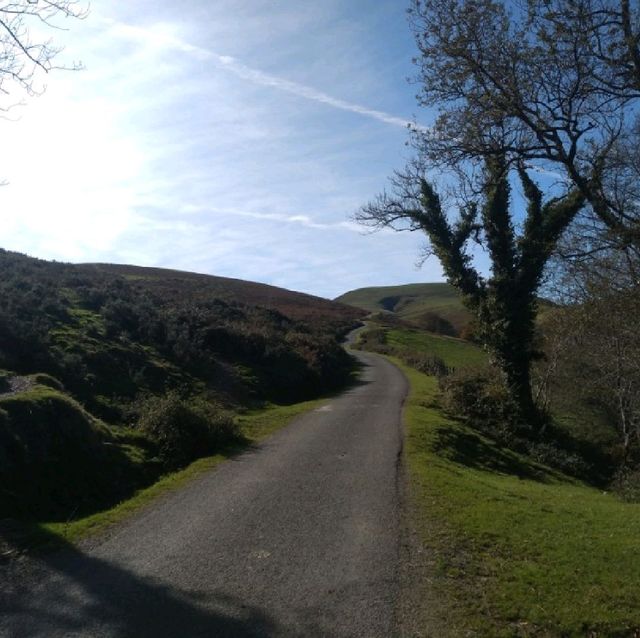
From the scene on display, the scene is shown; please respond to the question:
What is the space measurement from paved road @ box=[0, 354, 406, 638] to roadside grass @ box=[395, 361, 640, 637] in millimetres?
625

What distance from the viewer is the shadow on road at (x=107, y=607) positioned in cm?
548

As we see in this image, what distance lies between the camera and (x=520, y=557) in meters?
7.79

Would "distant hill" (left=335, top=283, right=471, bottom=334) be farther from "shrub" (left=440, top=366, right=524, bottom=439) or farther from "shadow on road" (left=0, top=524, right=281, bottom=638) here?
"shadow on road" (left=0, top=524, right=281, bottom=638)

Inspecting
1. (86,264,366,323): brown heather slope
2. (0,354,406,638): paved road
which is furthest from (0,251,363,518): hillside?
Answer: (86,264,366,323): brown heather slope

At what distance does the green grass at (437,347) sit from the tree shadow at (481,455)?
31241mm

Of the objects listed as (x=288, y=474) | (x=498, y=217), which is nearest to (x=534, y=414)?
(x=498, y=217)

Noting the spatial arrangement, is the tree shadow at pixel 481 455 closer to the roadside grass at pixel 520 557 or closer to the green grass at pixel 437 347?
the roadside grass at pixel 520 557

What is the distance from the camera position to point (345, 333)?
6631 centimetres

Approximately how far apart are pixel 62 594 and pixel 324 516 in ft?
12.9

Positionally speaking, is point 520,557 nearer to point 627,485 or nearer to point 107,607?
point 107,607

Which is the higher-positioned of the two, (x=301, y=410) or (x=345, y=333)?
(x=345, y=333)

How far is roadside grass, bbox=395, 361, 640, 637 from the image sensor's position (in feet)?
19.4

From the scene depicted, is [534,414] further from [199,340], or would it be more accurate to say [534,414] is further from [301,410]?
[199,340]

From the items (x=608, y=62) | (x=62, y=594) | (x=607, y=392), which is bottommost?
(x=62, y=594)
